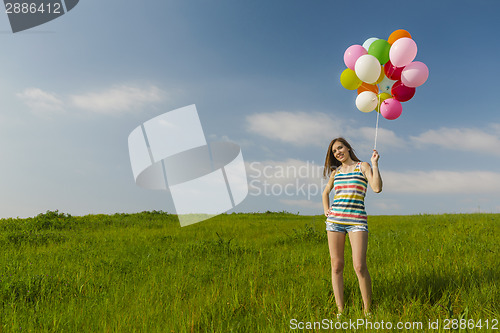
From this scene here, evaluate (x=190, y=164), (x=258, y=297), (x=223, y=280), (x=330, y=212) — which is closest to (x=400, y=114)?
(x=330, y=212)

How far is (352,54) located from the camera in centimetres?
526

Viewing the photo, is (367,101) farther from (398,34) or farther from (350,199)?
(350,199)

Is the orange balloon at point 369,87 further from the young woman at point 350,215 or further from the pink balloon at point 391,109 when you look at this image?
the young woman at point 350,215

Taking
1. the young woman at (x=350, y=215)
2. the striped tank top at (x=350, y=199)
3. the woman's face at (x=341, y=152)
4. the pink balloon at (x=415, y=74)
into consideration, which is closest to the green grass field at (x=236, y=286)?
the young woman at (x=350, y=215)

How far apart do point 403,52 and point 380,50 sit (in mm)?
341

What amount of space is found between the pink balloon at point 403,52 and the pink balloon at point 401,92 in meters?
0.39

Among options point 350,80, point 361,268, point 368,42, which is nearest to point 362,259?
point 361,268

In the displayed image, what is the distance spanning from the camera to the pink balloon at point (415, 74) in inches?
196

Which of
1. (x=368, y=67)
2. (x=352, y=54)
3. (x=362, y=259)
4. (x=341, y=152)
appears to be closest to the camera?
(x=362, y=259)

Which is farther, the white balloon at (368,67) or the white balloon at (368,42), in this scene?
the white balloon at (368,42)

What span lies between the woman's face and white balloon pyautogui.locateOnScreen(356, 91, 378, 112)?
1.18 metres

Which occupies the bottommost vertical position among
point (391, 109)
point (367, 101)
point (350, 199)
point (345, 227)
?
point (345, 227)

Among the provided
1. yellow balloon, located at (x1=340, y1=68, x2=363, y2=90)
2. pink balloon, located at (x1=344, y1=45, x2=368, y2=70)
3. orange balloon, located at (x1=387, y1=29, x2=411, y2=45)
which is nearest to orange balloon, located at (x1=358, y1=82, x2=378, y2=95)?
yellow balloon, located at (x1=340, y1=68, x2=363, y2=90)

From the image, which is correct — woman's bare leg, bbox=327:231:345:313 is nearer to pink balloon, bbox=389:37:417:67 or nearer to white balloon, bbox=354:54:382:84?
white balloon, bbox=354:54:382:84
